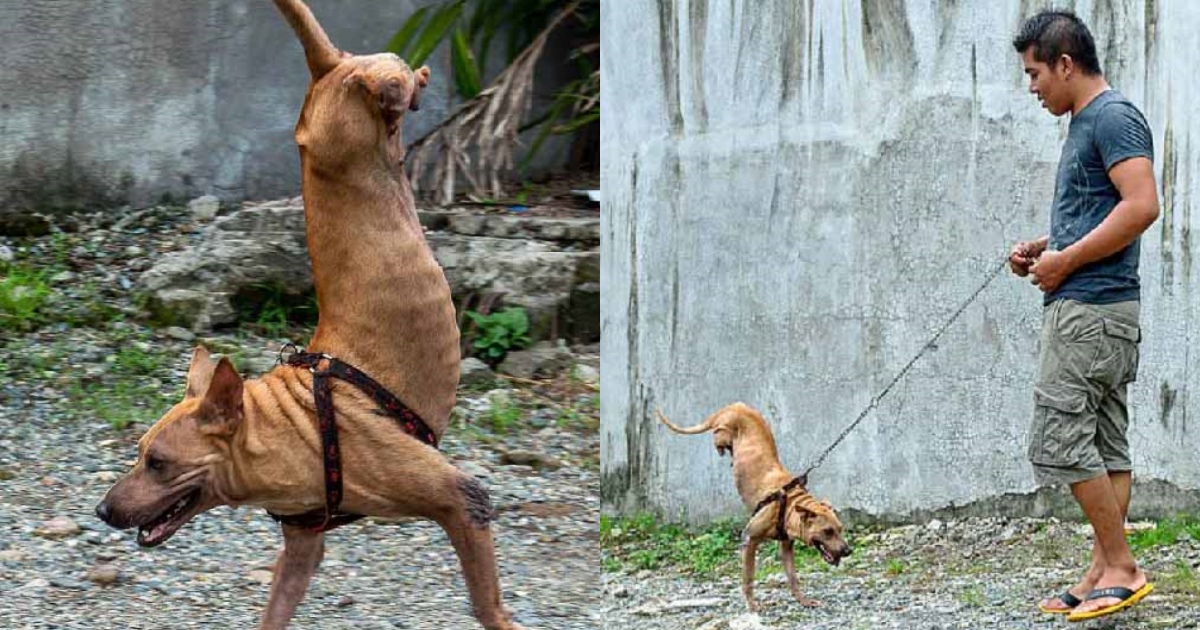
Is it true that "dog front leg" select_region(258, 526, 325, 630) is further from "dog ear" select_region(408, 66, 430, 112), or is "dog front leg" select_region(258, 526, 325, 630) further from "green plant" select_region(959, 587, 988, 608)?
"green plant" select_region(959, 587, 988, 608)

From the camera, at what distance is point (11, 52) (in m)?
7.33

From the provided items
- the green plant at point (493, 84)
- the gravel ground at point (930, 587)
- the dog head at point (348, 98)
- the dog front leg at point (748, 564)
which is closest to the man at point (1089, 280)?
the gravel ground at point (930, 587)

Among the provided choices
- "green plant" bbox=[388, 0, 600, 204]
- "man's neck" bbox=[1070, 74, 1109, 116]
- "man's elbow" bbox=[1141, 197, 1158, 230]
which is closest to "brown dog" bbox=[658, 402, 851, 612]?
"man's elbow" bbox=[1141, 197, 1158, 230]

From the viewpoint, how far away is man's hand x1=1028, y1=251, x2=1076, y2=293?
427cm

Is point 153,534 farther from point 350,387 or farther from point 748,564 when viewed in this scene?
point 748,564

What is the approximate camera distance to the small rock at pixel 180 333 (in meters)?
6.58

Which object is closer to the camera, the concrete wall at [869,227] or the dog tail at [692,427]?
the dog tail at [692,427]

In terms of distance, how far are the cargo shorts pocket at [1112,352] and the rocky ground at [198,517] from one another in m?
Answer: 1.62

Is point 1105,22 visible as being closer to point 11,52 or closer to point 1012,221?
point 1012,221

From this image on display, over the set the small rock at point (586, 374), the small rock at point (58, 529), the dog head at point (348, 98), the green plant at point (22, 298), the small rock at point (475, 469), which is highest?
the dog head at point (348, 98)

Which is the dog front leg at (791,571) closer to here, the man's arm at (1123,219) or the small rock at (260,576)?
the man's arm at (1123,219)

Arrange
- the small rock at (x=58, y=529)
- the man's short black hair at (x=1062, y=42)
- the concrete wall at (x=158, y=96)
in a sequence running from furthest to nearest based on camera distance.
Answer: the concrete wall at (x=158, y=96)
the small rock at (x=58, y=529)
the man's short black hair at (x=1062, y=42)

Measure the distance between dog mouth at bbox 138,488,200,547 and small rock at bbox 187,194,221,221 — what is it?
4.31 m

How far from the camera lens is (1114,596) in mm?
4348
